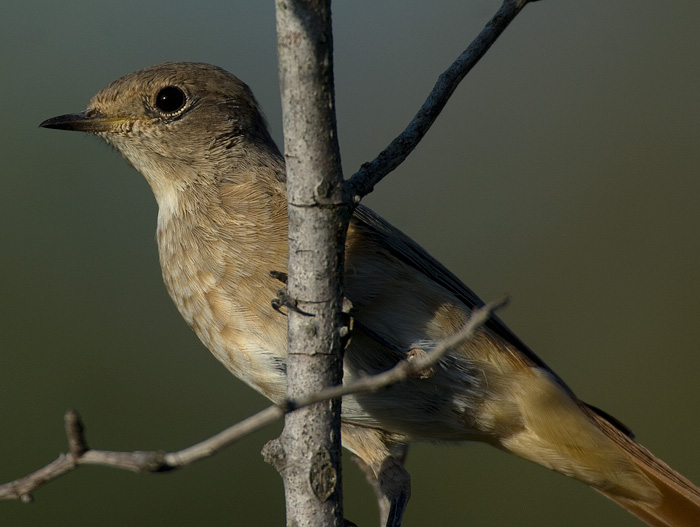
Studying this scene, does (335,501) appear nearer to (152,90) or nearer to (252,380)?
(252,380)

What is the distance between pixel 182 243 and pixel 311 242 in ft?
4.13

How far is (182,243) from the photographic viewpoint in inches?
125

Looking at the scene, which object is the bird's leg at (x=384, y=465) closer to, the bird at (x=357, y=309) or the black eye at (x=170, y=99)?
the bird at (x=357, y=309)

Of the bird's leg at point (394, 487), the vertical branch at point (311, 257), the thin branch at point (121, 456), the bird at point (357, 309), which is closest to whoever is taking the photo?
the thin branch at point (121, 456)

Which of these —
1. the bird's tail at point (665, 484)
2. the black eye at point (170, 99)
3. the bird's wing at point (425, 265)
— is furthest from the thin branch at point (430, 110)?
the bird's tail at point (665, 484)

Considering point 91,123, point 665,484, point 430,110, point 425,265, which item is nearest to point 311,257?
point 430,110

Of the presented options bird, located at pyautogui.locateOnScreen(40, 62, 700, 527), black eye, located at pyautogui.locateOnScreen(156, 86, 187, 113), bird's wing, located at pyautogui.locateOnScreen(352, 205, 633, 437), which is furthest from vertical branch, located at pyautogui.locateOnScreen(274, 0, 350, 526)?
black eye, located at pyautogui.locateOnScreen(156, 86, 187, 113)

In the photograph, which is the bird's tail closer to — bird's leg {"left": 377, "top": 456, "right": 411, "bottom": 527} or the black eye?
bird's leg {"left": 377, "top": 456, "right": 411, "bottom": 527}

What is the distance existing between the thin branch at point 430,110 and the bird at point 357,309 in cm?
69

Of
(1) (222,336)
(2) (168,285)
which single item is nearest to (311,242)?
(1) (222,336)

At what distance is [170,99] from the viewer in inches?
136

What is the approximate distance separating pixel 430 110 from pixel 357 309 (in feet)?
3.07

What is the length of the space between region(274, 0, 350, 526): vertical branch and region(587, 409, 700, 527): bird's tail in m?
1.67

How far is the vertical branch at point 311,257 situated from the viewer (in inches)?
72.5
